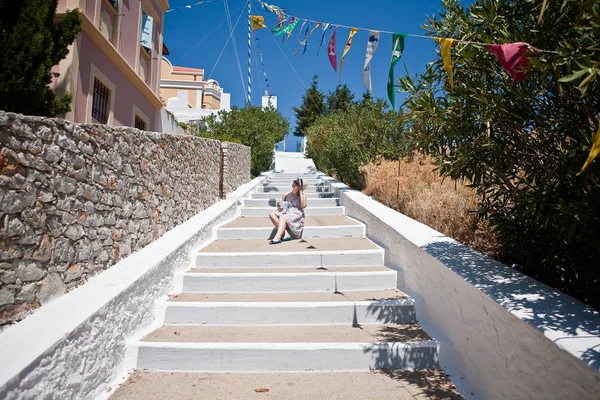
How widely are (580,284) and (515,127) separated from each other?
1155 millimetres

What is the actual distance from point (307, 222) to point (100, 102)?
5602mm

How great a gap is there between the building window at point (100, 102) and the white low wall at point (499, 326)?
7.77 metres

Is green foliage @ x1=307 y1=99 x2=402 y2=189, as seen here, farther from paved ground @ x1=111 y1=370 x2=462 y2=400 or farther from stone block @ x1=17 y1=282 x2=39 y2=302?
stone block @ x1=17 y1=282 x2=39 y2=302

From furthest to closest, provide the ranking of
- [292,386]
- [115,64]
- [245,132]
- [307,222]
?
[245,132] → [115,64] → [307,222] → [292,386]

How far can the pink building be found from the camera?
8.16 meters

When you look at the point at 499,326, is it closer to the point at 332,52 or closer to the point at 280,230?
the point at 280,230

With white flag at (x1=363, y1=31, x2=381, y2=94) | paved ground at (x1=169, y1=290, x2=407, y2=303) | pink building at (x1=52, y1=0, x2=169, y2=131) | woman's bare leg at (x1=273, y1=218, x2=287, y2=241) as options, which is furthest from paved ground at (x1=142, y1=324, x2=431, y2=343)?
pink building at (x1=52, y1=0, x2=169, y2=131)

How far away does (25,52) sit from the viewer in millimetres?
6047

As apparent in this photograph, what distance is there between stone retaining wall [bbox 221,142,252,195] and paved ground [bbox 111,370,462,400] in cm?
643

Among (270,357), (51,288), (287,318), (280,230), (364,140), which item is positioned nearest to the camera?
(51,288)

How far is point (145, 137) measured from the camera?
4.99m

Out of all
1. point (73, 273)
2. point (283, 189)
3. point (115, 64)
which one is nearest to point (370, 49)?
point (73, 273)

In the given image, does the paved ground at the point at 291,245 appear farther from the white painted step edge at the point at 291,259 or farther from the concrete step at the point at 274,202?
the concrete step at the point at 274,202

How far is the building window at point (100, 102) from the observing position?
9375 millimetres
